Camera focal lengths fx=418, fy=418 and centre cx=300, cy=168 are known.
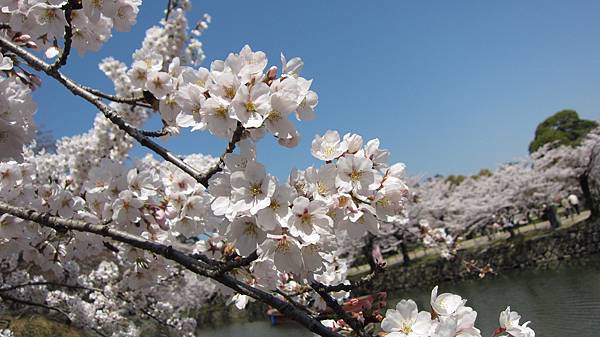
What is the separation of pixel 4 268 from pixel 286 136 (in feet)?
20.9

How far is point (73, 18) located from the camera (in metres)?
1.94

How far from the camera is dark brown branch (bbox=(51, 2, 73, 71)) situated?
1.54m

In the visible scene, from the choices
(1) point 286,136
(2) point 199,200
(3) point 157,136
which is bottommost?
(1) point 286,136

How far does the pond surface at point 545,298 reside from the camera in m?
9.29

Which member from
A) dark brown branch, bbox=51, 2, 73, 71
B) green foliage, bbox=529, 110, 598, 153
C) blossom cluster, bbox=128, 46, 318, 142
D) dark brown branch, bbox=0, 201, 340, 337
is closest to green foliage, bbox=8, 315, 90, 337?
dark brown branch, bbox=0, 201, 340, 337

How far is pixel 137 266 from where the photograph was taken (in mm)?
2531

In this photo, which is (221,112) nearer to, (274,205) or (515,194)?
(274,205)

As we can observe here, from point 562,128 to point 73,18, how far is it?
49486 mm

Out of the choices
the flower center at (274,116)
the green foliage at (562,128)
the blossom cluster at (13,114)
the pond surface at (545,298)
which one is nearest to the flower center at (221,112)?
the flower center at (274,116)

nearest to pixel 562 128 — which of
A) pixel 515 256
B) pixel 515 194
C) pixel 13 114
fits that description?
pixel 515 194

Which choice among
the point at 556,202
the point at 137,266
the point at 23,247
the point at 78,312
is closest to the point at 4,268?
the point at 78,312

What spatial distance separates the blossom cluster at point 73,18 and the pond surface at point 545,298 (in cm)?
939

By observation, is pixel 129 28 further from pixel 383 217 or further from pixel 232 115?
pixel 383 217

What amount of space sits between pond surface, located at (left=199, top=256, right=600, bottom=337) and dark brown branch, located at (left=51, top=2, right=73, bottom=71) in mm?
9523
